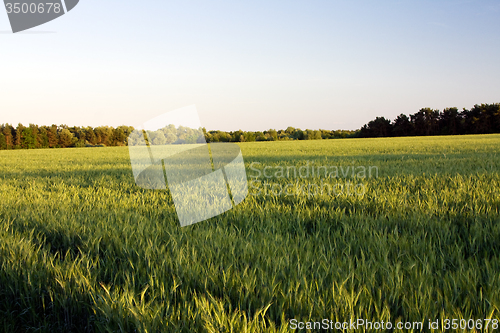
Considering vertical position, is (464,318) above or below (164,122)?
below

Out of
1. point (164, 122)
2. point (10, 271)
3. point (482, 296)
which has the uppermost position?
point (164, 122)

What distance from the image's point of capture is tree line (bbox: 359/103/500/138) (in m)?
62.0

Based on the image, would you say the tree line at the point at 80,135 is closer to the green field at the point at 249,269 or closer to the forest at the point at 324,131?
the forest at the point at 324,131

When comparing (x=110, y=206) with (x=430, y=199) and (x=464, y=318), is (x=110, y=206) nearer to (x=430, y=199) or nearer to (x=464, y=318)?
(x=464, y=318)

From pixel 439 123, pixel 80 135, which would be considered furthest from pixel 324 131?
pixel 80 135

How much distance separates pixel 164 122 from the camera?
10.0 feet

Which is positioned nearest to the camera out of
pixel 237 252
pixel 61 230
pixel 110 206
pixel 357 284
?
pixel 357 284

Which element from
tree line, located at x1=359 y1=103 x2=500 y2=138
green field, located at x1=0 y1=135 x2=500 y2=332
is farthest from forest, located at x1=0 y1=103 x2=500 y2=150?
green field, located at x1=0 y1=135 x2=500 y2=332

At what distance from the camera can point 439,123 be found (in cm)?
6956

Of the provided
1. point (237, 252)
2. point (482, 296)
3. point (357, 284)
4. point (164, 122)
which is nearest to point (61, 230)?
point (164, 122)

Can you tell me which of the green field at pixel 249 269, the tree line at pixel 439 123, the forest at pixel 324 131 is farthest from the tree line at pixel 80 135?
the green field at pixel 249 269

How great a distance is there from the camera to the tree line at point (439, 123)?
6203 cm

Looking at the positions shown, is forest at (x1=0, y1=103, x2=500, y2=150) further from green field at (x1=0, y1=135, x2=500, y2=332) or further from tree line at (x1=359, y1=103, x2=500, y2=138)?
green field at (x1=0, y1=135, x2=500, y2=332)

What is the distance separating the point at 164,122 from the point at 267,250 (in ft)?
6.35
